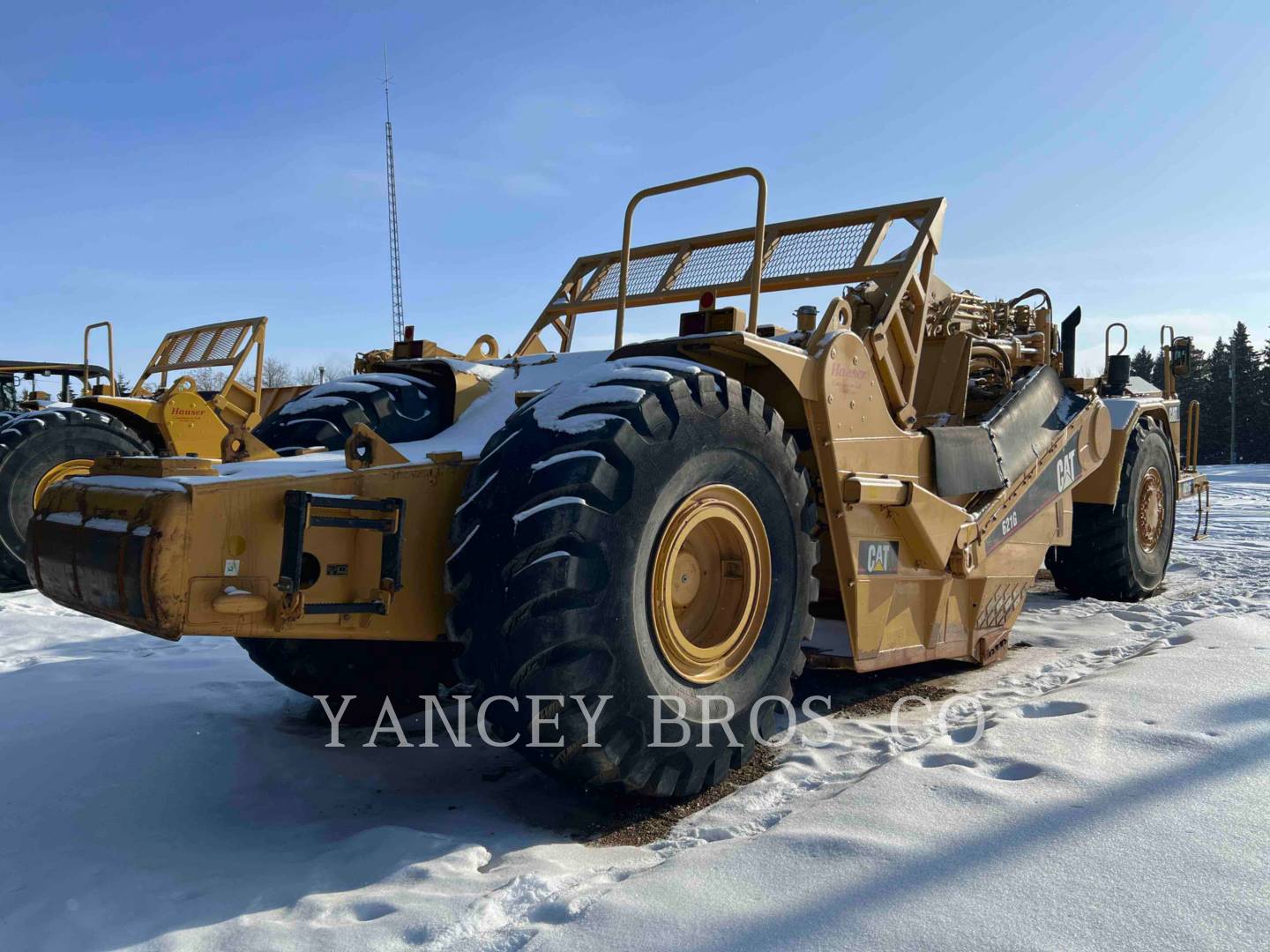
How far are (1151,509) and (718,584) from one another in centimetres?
588

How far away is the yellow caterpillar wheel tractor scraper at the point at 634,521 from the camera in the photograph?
9.20 ft

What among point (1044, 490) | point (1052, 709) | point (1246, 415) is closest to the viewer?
point (1052, 709)

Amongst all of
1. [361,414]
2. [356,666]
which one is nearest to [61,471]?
[361,414]

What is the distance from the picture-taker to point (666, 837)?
10.3 feet

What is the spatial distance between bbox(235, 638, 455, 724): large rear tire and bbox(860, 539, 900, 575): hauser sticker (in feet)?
6.19

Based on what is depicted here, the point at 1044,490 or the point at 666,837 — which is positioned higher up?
the point at 1044,490

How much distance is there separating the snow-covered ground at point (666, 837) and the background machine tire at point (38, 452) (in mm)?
4459

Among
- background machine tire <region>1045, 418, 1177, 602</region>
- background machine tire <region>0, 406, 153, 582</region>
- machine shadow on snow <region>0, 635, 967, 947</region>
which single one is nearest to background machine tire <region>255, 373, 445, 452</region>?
machine shadow on snow <region>0, 635, 967, 947</region>

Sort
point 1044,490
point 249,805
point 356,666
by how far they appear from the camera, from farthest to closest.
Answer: point 1044,490 → point 356,666 → point 249,805

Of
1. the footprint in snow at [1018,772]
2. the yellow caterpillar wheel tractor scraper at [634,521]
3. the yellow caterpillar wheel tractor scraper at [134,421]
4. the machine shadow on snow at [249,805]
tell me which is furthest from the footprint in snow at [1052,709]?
the yellow caterpillar wheel tractor scraper at [134,421]

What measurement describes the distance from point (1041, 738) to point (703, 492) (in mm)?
1661

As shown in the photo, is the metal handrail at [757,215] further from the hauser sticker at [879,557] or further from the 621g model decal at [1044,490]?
the 621g model decal at [1044,490]

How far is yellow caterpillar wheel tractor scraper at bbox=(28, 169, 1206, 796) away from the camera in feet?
9.20

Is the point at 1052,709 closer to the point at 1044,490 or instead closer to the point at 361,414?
the point at 1044,490
